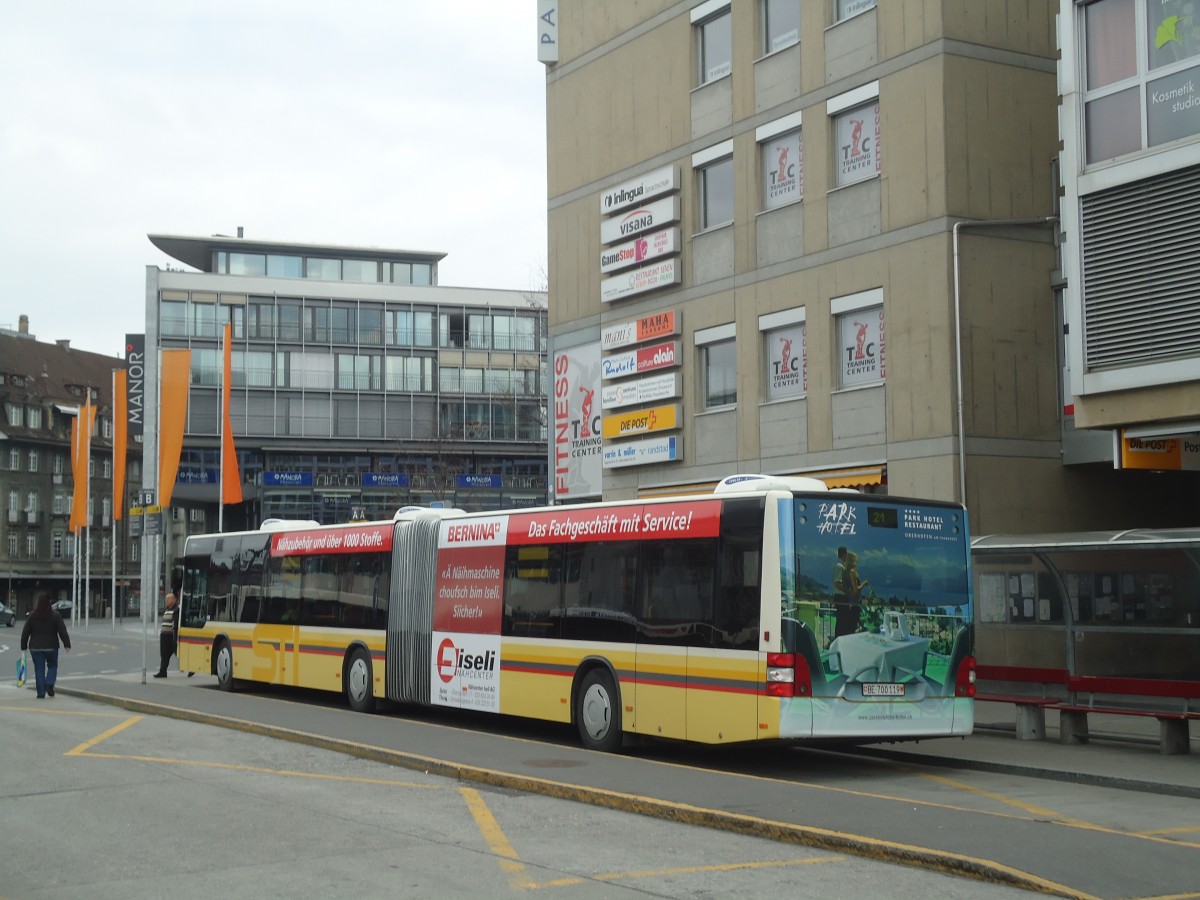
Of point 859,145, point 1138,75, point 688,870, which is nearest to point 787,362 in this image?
point 859,145

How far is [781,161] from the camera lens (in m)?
27.6

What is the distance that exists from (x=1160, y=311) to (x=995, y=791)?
7.59 meters

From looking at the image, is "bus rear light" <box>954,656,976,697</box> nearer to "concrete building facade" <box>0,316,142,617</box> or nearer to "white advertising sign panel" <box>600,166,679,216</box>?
Answer: "white advertising sign panel" <box>600,166,679,216</box>

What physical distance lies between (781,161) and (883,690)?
1505cm

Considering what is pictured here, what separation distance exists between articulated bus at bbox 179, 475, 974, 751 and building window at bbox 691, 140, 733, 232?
33.7ft

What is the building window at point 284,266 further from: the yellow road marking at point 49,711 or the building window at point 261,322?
the yellow road marking at point 49,711

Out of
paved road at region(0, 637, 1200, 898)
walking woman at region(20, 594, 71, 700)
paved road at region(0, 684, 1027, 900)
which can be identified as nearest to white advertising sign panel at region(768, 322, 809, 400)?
paved road at region(0, 637, 1200, 898)

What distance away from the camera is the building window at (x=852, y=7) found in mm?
25531

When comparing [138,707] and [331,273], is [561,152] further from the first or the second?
[331,273]

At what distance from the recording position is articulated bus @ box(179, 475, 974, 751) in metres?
14.5

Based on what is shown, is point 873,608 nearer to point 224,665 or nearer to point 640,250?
point 224,665

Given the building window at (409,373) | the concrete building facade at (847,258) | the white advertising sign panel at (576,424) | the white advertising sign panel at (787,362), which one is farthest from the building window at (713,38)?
the building window at (409,373)

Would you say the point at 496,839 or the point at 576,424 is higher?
the point at 576,424

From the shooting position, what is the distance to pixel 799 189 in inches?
1064
